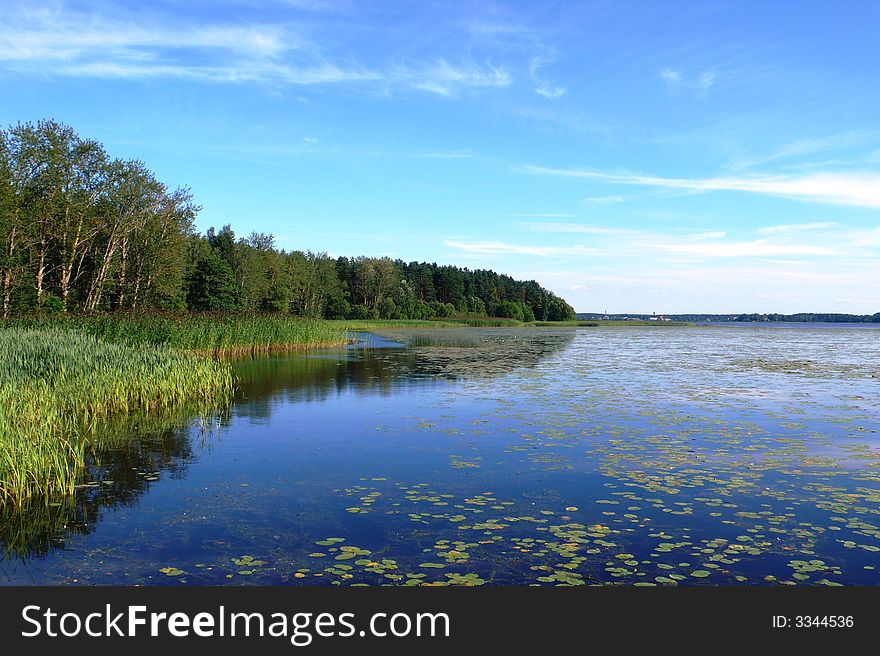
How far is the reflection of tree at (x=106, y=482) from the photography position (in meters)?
7.21

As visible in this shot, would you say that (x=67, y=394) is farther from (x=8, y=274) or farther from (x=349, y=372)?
(x=8, y=274)

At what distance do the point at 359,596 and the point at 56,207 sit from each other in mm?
45557

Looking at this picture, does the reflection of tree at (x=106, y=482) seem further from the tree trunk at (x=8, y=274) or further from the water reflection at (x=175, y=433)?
the tree trunk at (x=8, y=274)

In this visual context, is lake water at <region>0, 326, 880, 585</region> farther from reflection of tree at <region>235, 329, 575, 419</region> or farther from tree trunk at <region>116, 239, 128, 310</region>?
tree trunk at <region>116, 239, 128, 310</region>

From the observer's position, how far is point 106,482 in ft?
31.1

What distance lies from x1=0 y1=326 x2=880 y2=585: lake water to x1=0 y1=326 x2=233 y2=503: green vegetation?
54 cm

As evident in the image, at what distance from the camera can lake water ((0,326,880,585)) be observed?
6301 mm

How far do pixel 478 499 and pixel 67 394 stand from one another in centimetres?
1019

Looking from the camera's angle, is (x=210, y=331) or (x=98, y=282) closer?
(x=210, y=331)

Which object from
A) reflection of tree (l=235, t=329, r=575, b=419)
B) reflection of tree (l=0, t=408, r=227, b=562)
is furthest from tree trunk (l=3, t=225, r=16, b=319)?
reflection of tree (l=0, t=408, r=227, b=562)

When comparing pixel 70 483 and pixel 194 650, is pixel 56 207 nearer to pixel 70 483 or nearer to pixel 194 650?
pixel 70 483

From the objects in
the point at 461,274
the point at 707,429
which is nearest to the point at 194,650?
the point at 707,429

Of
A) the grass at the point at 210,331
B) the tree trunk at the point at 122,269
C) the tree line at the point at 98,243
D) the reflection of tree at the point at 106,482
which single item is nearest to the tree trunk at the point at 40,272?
the tree line at the point at 98,243

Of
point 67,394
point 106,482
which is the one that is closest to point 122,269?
point 67,394
